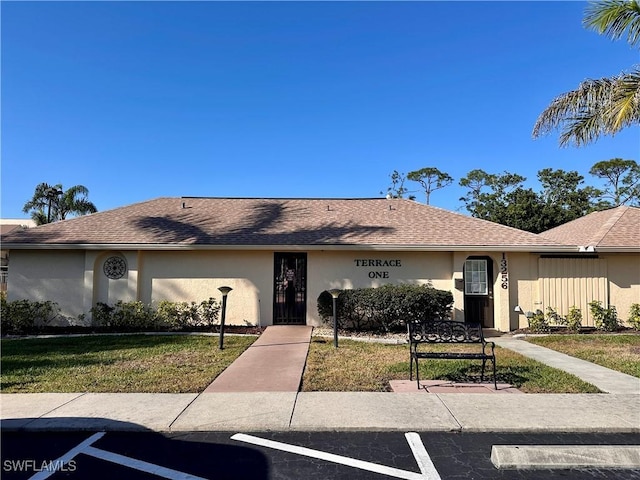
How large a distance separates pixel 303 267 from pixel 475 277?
18.5ft

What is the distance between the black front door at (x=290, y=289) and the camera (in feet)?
43.7

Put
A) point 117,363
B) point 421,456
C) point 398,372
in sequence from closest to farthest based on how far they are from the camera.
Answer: point 421,456 < point 398,372 < point 117,363

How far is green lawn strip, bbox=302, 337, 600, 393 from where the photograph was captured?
6.41 m

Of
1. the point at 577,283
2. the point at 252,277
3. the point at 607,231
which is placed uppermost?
the point at 607,231

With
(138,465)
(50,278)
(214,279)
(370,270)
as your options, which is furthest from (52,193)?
(138,465)

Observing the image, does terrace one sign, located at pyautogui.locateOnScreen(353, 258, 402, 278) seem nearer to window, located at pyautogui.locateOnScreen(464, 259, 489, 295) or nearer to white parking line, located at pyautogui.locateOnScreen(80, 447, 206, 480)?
window, located at pyautogui.locateOnScreen(464, 259, 489, 295)

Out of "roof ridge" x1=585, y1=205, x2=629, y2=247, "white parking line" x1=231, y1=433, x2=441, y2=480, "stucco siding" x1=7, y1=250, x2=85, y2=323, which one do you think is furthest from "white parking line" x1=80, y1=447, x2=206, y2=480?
"roof ridge" x1=585, y1=205, x2=629, y2=247

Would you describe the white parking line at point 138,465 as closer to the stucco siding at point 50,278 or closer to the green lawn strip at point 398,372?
the green lawn strip at point 398,372

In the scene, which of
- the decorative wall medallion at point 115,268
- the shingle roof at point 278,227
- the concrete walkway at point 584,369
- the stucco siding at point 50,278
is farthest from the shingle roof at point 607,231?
the stucco siding at point 50,278

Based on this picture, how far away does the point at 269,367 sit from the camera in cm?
768

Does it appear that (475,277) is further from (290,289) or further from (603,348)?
(290,289)

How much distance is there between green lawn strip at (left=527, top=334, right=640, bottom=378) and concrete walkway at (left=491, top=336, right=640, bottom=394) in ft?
1.01

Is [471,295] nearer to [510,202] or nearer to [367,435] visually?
[367,435]

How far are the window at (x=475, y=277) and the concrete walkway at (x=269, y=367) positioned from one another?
18.7ft
